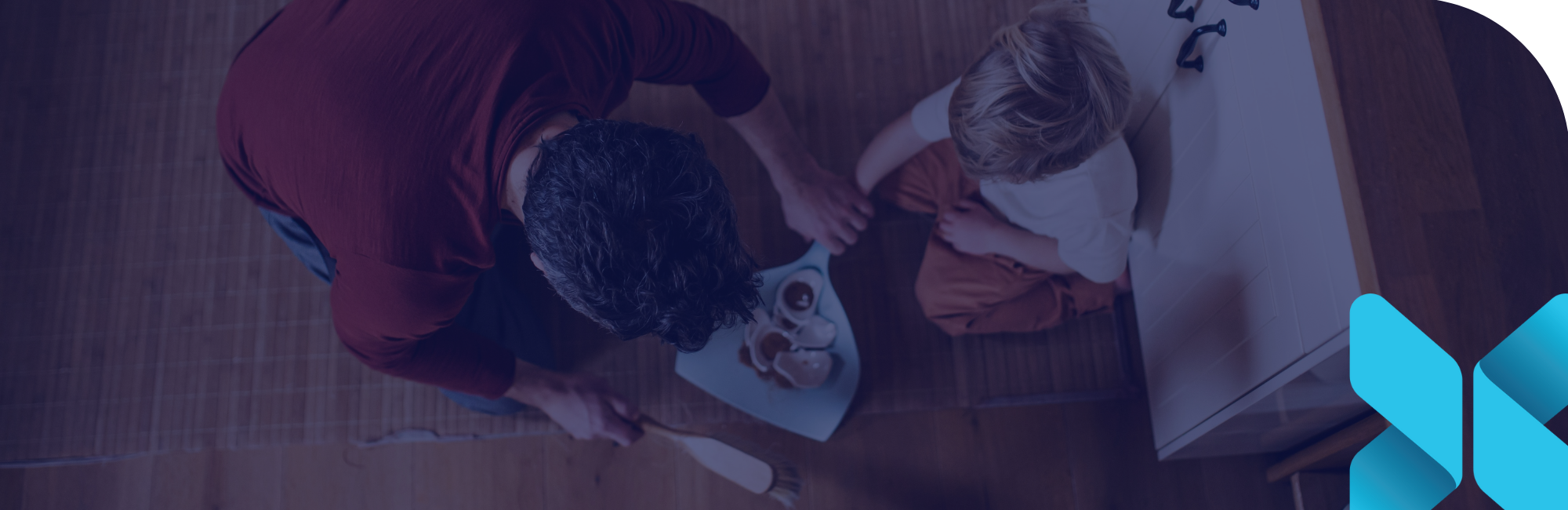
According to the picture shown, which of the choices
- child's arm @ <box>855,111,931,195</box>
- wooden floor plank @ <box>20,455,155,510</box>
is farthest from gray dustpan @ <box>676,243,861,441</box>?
Answer: wooden floor plank @ <box>20,455,155,510</box>

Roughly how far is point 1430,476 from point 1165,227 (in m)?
0.52

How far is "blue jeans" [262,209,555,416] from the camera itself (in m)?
1.05

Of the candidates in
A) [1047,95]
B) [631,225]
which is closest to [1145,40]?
[1047,95]

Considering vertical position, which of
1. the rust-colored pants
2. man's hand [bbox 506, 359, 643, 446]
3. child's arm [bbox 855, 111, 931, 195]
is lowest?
man's hand [bbox 506, 359, 643, 446]

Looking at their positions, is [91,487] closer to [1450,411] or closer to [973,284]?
[973,284]

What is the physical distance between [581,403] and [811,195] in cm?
49

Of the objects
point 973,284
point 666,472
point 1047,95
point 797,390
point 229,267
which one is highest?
point 1047,95

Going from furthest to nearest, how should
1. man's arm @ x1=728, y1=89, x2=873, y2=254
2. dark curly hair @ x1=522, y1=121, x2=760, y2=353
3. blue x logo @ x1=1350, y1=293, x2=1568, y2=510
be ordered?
1. man's arm @ x1=728, y1=89, x2=873, y2=254
2. dark curly hair @ x1=522, y1=121, x2=760, y2=353
3. blue x logo @ x1=1350, y1=293, x2=1568, y2=510

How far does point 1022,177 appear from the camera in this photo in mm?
872

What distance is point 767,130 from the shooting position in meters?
1.09

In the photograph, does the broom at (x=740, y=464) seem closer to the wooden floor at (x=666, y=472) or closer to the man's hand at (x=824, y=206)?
the wooden floor at (x=666, y=472)

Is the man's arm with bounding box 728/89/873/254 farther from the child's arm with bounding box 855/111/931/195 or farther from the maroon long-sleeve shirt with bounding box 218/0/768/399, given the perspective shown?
the maroon long-sleeve shirt with bounding box 218/0/768/399

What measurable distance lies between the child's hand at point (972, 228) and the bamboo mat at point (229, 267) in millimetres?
144

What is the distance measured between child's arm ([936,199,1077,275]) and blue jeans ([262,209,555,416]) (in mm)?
671
